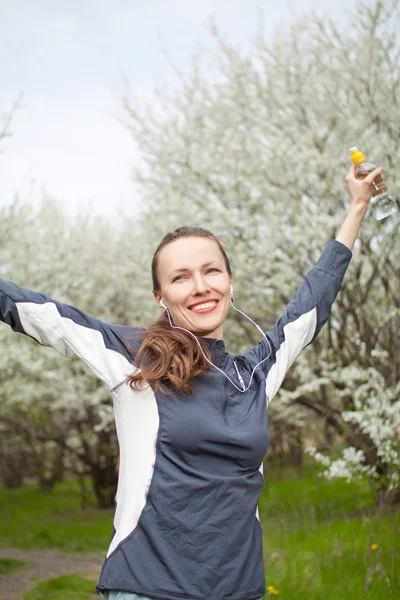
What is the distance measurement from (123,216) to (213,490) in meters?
12.0

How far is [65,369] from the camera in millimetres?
12305

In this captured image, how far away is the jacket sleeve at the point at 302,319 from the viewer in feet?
6.72

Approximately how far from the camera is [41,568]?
23.0ft

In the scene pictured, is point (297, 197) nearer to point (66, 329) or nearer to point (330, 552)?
point (330, 552)

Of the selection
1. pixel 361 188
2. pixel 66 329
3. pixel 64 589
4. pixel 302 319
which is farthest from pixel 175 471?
pixel 64 589

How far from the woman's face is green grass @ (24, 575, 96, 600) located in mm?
4179

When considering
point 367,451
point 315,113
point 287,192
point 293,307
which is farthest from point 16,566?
point 315,113

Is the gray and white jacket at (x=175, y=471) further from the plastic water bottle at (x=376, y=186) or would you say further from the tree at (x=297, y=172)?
the tree at (x=297, y=172)

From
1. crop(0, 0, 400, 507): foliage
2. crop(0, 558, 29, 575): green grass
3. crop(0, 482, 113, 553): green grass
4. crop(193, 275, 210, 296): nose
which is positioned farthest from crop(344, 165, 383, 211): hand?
crop(0, 482, 113, 553): green grass

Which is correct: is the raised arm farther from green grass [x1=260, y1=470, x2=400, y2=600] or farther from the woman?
green grass [x1=260, y1=470, x2=400, y2=600]

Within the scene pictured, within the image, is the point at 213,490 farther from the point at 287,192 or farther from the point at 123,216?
the point at 123,216

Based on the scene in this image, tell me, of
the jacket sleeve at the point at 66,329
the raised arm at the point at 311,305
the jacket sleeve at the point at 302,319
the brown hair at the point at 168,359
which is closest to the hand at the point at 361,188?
the raised arm at the point at 311,305

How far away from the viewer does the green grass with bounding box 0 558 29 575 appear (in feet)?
21.7

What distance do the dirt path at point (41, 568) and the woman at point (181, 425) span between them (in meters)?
4.15
